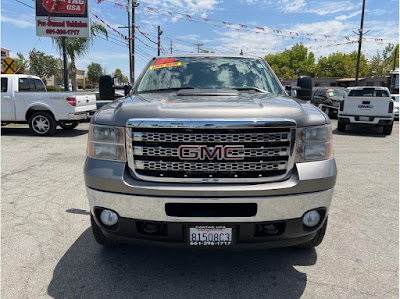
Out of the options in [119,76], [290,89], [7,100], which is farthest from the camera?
[119,76]

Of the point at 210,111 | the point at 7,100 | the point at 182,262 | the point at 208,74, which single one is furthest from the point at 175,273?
the point at 7,100

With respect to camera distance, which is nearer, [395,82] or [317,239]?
[317,239]

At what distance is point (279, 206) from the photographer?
242cm

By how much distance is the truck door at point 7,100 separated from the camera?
36.4 feet

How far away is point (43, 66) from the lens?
2427 inches

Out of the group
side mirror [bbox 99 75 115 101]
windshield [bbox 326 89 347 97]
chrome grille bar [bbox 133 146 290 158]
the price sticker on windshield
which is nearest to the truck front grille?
chrome grille bar [bbox 133 146 290 158]

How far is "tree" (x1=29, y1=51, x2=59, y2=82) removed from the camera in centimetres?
6001

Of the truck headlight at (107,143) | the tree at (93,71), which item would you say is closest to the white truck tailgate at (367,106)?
the truck headlight at (107,143)

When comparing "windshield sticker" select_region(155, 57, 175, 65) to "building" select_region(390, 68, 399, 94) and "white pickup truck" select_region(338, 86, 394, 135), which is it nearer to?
"white pickup truck" select_region(338, 86, 394, 135)

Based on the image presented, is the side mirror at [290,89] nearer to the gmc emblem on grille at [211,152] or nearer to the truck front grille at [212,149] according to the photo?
the truck front grille at [212,149]

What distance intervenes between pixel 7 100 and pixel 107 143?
1033cm

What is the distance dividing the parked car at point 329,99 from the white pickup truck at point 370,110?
4.17m

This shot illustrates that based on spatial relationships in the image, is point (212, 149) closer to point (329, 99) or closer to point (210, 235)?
point (210, 235)

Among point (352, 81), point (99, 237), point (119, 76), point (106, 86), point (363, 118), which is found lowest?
point (99, 237)
